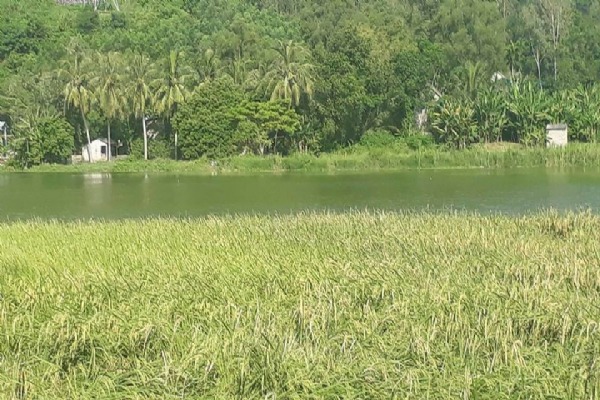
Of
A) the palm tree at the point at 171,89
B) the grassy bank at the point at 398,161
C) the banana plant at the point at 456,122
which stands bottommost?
the grassy bank at the point at 398,161

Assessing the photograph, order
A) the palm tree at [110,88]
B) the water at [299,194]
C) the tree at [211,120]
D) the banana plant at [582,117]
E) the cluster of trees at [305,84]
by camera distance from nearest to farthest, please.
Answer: the water at [299,194], the tree at [211,120], the cluster of trees at [305,84], the banana plant at [582,117], the palm tree at [110,88]

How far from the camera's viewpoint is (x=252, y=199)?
2209 cm

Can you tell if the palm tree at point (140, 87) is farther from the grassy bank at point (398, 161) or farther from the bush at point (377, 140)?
the bush at point (377, 140)

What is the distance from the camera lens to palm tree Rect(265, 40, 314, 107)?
134 ft

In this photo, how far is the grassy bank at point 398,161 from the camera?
37375mm

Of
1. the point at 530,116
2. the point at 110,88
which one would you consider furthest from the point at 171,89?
the point at 530,116

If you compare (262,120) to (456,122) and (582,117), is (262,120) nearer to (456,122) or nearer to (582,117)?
(456,122)

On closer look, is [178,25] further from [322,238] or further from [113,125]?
A: [322,238]

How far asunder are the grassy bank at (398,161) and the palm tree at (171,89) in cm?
366

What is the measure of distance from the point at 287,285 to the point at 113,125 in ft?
142

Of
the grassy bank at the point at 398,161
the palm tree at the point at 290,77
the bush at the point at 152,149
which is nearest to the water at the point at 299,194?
the grassy bank at the point at 398,161

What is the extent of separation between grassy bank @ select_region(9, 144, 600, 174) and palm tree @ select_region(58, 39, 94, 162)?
4.91 metres

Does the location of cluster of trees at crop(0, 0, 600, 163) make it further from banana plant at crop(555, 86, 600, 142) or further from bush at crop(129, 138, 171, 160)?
banana plant at crop(555, 86, 600, 142)

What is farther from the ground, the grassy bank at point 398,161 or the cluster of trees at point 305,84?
the cluster of trees at point 305,84
